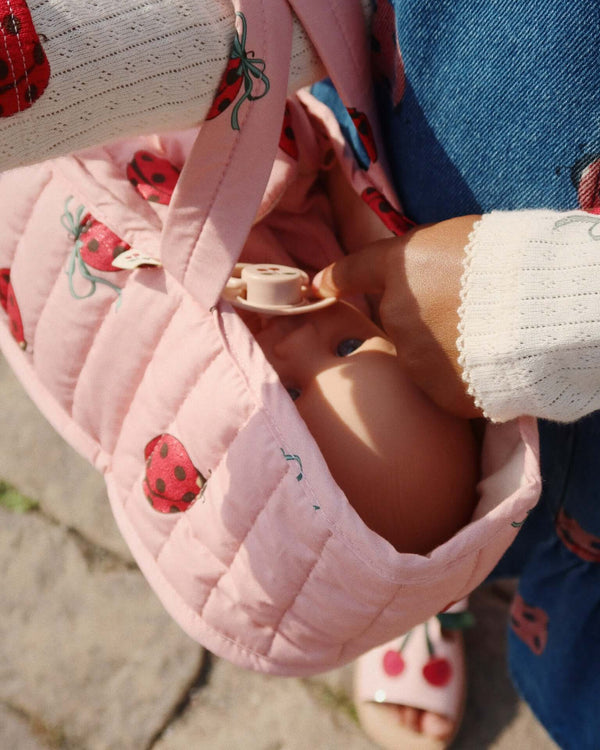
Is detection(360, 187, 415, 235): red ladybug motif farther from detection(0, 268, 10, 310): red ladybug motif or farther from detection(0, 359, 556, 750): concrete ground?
detection(0, 359, 556, 750): concrete ground

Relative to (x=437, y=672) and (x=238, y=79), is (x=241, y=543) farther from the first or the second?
(x=437, y=672)

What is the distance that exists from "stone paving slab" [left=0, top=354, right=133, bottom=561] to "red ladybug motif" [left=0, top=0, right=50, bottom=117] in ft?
2.84

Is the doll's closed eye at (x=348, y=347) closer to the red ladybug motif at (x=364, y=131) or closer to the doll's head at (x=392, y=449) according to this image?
the doll's head at (x=392, y=449)

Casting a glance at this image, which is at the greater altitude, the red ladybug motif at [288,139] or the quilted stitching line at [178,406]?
the red ladybug motif at [288,139]

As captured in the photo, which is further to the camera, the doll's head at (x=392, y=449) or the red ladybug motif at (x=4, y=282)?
the red ladybug motif at (x=4, y=282)

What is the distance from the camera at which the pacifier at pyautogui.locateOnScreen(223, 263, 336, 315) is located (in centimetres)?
64

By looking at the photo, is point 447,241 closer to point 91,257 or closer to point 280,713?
point 91,257

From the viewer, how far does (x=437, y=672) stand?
1027mm

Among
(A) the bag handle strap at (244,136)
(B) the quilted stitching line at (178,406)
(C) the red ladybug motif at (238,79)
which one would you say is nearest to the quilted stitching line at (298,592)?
(B) the quilted stitching line at (178,406)

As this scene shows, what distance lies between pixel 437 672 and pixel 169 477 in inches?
23.6

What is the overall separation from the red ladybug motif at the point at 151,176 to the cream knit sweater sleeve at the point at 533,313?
33 centimetres

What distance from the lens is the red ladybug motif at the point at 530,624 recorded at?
2.84ft

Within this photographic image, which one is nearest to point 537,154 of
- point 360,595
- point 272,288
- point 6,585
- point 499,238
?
point 499,238

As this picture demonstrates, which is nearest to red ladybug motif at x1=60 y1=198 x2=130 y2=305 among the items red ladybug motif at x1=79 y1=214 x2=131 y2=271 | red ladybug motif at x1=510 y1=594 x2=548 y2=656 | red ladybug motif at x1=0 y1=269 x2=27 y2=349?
red ladybug motif at x1=79 y1=214 x2=131 y2=271
